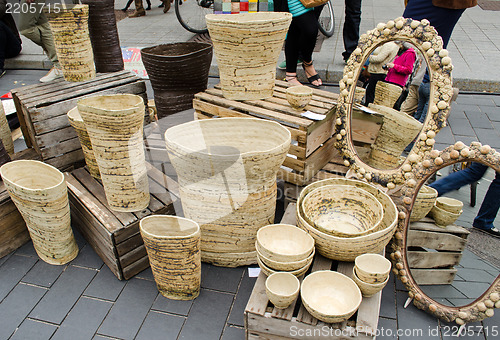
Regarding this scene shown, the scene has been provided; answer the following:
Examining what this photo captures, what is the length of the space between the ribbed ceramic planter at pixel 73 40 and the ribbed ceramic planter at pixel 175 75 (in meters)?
0.46

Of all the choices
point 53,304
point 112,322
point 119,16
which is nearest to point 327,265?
point 112,322

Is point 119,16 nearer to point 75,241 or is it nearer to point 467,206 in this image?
point 75,241

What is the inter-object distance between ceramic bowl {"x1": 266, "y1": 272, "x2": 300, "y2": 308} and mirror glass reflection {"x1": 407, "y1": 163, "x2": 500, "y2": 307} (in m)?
0.79

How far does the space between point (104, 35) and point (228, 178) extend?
86.7 inches

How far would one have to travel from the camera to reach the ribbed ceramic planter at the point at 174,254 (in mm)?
2018

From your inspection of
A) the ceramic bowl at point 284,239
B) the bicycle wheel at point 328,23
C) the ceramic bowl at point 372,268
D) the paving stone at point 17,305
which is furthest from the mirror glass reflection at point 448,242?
the bicycle wheel at point 328,23

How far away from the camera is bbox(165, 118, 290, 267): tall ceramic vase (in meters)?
2.05

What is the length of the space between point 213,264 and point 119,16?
25.9 feet

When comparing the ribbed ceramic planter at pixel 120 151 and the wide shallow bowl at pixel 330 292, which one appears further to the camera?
the ribbed ceramic planter at pixel 120 151

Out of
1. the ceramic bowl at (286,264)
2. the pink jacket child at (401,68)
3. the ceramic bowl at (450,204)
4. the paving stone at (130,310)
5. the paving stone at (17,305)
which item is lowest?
the paving stone at (17,305)

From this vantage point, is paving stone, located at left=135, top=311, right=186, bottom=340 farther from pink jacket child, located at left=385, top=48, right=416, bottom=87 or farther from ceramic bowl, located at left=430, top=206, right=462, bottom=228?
pink jacket child, located at left=385, top=48, right=416, bottom=87

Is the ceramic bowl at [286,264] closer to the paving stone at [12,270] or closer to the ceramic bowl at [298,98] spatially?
the ceramic bowl at [298,98]

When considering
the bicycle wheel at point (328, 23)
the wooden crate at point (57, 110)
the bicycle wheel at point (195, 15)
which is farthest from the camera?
the bicycle wheel at point (195, 15)

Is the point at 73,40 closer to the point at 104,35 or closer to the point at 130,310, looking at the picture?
the point at 104,35
